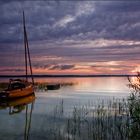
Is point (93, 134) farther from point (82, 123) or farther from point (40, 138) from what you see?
point (82, 123)

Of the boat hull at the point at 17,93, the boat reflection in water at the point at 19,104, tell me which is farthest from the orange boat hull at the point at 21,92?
the boat reflection in water at the point at 19,104

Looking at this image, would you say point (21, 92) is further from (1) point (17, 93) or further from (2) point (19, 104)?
(2) point (19, 104)

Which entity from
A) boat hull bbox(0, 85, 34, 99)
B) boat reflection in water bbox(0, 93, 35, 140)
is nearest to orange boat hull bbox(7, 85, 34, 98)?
boat hull bbox(0, 85, 34, 99)

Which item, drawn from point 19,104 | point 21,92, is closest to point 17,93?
point 21,92

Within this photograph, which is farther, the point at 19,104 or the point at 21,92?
the point at 21,92

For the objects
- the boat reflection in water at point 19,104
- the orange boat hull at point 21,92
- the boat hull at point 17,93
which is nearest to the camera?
the boat reflection in water at point 19,104

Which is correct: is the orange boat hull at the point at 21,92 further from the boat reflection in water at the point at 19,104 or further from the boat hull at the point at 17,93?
the boat reflection in water at the point at 19,104

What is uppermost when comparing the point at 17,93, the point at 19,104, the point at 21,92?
the point at 21,92

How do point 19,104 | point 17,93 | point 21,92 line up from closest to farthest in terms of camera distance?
point 19,104, point 17,93, point 21,92

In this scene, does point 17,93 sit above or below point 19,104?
above

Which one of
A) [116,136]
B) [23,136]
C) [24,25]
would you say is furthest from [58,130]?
[24,25]

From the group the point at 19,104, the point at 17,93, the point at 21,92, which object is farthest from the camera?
the point at 21,92

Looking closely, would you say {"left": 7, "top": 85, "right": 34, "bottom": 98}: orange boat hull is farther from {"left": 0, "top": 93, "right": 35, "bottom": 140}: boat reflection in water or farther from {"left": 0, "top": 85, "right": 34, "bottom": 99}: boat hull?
{"left": 0, "top": 93, "right": 35, "bottom": 140}: boat reflection in water

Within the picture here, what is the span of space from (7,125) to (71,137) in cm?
1054
